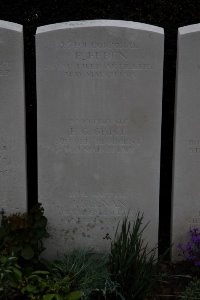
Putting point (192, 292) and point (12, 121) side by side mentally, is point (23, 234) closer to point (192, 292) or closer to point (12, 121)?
point (12, 121)

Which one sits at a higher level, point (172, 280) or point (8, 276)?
point (8, 276)

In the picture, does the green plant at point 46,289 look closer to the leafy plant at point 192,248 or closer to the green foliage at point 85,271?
the green foliage at point 85,271

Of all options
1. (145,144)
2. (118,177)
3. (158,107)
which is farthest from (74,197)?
(158,107)

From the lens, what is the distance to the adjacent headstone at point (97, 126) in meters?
4.30

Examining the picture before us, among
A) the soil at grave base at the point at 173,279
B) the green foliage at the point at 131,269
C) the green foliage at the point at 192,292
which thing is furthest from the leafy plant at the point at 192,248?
the green foliage at the point at 131,269

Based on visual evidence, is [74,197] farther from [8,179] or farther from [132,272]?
[132,272]

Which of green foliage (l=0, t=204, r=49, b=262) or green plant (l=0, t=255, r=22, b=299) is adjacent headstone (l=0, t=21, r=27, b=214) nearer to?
green foliage (l=0, t=204, r=49, b=262)

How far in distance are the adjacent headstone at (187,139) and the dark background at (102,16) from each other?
2.34 feet

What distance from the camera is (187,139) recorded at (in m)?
4.52

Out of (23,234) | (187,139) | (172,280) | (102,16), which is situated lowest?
(172,280)

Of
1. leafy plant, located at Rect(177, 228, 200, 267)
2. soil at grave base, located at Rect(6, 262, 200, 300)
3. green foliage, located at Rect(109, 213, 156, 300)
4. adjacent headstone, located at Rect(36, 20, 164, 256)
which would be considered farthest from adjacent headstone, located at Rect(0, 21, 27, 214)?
leafy plant, located at Rect(177, 228, 200, 267)

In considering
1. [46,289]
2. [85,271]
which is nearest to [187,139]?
[85,271]

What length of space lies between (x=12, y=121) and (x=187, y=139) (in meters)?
1.44

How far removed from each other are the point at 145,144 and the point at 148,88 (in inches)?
18.2
